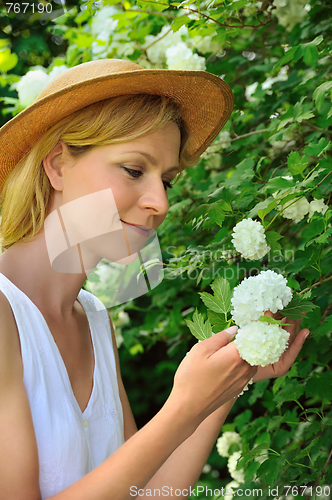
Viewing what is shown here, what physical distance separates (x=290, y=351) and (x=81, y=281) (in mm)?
693

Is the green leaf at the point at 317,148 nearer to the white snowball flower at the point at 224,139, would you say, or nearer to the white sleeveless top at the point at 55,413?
the white snowball flower at the point at 224,139

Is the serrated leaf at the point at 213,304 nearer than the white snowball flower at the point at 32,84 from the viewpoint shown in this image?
Yes

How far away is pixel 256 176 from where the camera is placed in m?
1.55

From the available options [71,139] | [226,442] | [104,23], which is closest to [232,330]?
[71,139]

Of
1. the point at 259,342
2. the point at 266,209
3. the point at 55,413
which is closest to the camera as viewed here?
the point at 259,342

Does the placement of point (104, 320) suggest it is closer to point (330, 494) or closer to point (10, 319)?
point (10, 319)

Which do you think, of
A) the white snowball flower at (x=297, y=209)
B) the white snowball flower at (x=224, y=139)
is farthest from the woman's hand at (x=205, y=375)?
the white snowball flower at (x=224, y=139)

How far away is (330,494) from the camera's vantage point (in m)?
1.52

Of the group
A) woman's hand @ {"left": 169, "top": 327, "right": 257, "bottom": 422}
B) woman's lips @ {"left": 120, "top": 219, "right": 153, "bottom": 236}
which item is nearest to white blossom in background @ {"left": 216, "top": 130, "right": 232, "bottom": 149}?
woman's lips @ {"left": 120, "top": 219, "right": 153, "bottom": 236}

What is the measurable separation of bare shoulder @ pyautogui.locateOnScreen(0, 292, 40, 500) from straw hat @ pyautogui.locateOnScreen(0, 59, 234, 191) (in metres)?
0.60

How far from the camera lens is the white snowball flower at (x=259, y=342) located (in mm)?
943

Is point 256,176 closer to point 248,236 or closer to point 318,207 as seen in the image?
point 318,207

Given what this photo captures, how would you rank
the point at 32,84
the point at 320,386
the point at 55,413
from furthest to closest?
the point at 32,84 < the point at 320,386 < the point at 55,413

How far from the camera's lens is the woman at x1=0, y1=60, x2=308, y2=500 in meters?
0.99
